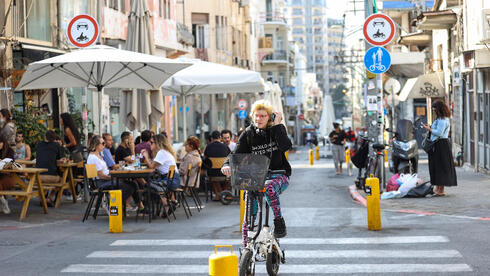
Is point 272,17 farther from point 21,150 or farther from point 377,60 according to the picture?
point 21,150

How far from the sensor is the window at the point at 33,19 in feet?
71.8

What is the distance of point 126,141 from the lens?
56.4 feet

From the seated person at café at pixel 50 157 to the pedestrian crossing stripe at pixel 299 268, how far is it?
654 centimetres

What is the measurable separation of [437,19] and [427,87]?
6669 millimetres

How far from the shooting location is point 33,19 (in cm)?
2323

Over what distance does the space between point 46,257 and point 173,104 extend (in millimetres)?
31042

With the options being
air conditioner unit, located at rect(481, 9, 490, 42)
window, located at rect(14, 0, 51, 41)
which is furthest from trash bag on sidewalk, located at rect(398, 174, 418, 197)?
window, located at rect(14, 0, 51, 41)

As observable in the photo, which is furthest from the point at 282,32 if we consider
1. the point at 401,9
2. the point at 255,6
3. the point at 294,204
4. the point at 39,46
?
the point at 294,204

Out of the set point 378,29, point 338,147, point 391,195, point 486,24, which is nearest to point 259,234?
point 391,195

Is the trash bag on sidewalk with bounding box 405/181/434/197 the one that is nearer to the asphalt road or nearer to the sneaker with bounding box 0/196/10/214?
the asphalt road

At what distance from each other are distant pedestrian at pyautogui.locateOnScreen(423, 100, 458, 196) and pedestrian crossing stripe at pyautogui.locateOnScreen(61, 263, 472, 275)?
7.28 metres

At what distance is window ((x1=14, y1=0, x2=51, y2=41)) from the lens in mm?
21891

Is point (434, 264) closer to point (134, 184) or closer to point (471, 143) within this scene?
point (134, 184)

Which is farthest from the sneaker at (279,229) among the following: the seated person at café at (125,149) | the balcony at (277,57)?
the balcony at (277,57)
